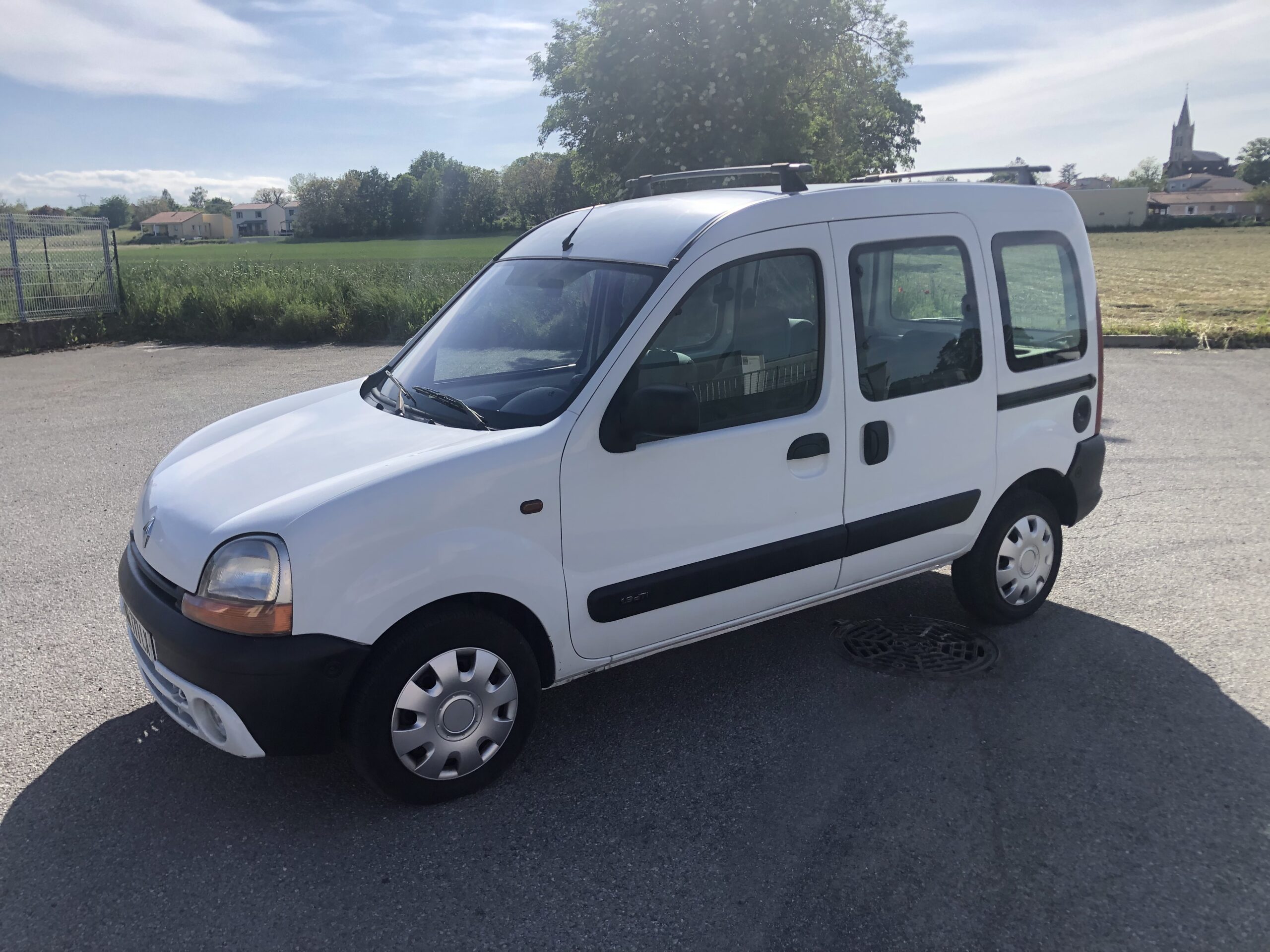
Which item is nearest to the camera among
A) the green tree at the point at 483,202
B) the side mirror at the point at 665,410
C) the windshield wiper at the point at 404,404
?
the side mirror at the point at 665,410

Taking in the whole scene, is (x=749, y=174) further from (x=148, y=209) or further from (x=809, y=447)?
(x=148, y=209)

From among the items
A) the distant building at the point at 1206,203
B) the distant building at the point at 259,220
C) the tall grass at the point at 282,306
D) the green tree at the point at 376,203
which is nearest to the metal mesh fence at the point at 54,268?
the tall grass at the point at 282,306

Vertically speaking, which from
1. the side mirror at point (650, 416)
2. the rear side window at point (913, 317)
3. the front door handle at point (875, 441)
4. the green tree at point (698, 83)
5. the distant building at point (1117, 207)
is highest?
the distant building at point (1117, 207)

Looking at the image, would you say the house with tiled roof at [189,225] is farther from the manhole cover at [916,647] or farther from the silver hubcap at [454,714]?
the silver hubcap at [454,714]

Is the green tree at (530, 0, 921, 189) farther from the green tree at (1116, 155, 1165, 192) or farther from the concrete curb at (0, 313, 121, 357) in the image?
the green tree at (1116, 155, 1165, 192)

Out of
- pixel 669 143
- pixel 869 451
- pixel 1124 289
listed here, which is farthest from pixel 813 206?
pixel 1124 289

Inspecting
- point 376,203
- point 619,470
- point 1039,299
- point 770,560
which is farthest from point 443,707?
point 376,203

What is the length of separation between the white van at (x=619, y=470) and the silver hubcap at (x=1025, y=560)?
0.02m

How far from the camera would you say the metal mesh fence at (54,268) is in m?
16.3

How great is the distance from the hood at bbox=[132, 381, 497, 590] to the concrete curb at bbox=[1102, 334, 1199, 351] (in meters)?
13.2

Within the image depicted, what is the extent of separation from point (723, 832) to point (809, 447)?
1.47 meters

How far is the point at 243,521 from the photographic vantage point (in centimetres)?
298

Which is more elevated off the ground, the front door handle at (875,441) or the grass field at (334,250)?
the grass field at (334,250)

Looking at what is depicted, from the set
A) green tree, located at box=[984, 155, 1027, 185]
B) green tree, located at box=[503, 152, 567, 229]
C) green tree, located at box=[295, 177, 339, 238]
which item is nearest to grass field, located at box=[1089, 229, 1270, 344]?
green tree, located at box=[984, 155, 1027, 185]
